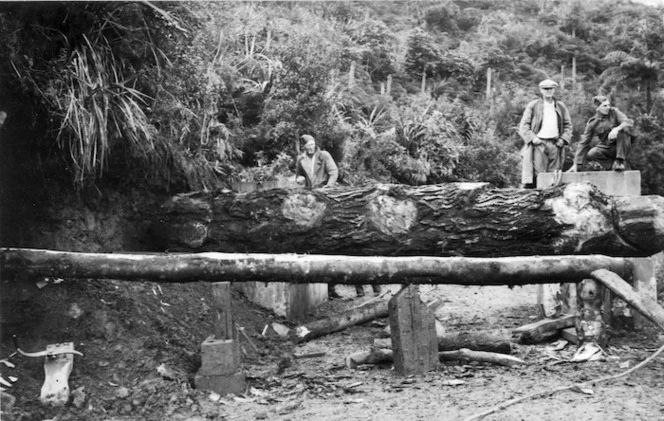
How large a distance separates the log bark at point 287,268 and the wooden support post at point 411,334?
0.56 feet

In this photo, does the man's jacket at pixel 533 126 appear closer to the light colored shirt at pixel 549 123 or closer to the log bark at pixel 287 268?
the light colored shirt at pixel 549 123

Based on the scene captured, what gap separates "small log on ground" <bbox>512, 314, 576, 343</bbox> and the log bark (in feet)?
2.98

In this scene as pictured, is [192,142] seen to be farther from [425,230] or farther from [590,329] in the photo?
[590,329]

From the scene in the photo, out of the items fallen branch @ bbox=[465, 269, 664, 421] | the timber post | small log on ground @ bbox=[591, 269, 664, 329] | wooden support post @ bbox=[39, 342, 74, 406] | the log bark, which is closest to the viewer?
fallen branch @ bbox=[465, 269, 664, 421]

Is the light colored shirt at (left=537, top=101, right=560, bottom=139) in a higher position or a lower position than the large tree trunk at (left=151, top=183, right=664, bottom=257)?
higher

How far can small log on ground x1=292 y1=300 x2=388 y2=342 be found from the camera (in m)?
6.67

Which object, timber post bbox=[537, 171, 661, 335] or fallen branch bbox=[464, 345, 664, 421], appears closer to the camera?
fallen branch bbox=[464, 345, 664, 421]

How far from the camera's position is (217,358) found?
4625 millimetres

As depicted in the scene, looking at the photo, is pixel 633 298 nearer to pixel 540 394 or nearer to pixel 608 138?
pixel 540 394

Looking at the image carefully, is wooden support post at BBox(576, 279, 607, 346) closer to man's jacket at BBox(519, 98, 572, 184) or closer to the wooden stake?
the wooden stake

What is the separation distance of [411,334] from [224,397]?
147cm

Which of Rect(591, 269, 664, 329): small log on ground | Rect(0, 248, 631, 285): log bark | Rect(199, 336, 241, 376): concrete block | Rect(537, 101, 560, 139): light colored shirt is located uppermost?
Rect(537, 101, 560, 139): light colored shirt

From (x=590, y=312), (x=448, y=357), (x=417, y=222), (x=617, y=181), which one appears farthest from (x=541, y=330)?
(x=617, y=181)

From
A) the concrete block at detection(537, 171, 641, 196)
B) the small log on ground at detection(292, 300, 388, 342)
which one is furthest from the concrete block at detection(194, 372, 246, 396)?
the concrete block at detection(537, 171, 641, 196)
